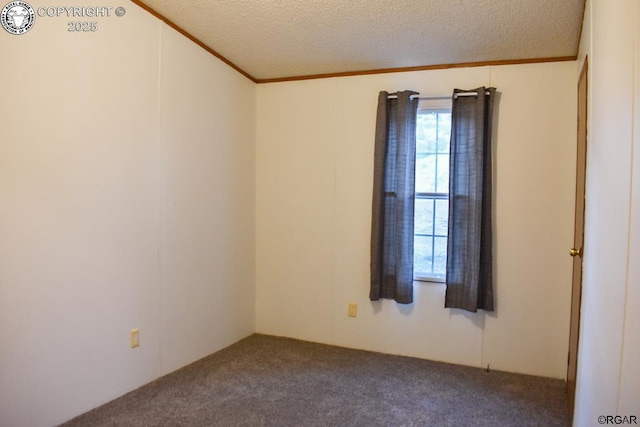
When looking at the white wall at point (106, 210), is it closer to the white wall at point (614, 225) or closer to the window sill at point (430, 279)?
the window sill at point (430, 279)

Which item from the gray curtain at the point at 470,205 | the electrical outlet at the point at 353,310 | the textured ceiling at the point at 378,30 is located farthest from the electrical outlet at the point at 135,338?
the gray curtain at the point at 470,205

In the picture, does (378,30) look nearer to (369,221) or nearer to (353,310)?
(369,221)

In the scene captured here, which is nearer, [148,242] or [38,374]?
[38,374]

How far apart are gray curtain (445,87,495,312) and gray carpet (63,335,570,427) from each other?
554mm

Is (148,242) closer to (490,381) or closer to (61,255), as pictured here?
(61,255)

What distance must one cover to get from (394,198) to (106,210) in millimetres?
1946

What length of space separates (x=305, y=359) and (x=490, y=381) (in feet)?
4.26

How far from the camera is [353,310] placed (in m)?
3.23

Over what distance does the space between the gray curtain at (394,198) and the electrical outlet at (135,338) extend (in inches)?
65.5

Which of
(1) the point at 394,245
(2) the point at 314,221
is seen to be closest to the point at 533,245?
(1) the point at 394,245

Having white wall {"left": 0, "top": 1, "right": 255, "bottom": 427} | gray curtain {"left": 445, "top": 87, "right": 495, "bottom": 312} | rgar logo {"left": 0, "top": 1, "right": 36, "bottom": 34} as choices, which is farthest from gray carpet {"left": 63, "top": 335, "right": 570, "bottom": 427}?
rgar logo {"left": 0, "top": 1, "right": 36, "bottom": 34}

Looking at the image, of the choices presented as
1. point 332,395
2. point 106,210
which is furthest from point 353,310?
point 106,210

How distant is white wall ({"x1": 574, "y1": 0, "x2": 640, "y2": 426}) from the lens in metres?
1.14

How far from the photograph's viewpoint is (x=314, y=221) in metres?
3.35
